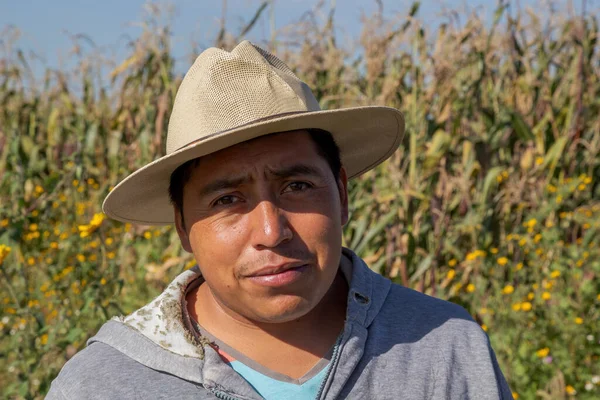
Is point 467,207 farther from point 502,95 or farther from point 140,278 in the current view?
point 140,278

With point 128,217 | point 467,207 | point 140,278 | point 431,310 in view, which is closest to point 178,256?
point 140,278

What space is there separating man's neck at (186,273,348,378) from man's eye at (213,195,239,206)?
228 mm

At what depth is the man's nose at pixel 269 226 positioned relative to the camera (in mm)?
1379

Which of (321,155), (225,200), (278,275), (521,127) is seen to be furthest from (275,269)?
(521,127)

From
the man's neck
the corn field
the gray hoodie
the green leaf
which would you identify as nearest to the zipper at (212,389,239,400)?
the gray hoodie

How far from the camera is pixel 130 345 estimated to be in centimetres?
144

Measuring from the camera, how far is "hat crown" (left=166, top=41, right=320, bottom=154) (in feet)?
4.67

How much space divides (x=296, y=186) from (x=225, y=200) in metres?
0.13

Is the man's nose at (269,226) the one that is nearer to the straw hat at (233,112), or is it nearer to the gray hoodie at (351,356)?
the straw hat at (233,112)

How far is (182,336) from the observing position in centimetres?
145

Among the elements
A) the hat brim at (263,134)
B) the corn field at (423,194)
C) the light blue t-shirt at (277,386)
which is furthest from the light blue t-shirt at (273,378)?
the corn field at (423,194)

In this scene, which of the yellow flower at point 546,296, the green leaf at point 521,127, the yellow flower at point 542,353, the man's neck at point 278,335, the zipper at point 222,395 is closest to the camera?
the zipper at point 222,395

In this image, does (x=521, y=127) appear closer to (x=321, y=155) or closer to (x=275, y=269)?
(x=321, y=155)

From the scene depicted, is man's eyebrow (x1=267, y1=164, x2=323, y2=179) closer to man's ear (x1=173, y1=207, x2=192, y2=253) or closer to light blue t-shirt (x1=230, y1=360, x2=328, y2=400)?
man's ear (x1=173, y1=207, x2=192, y2=253)
